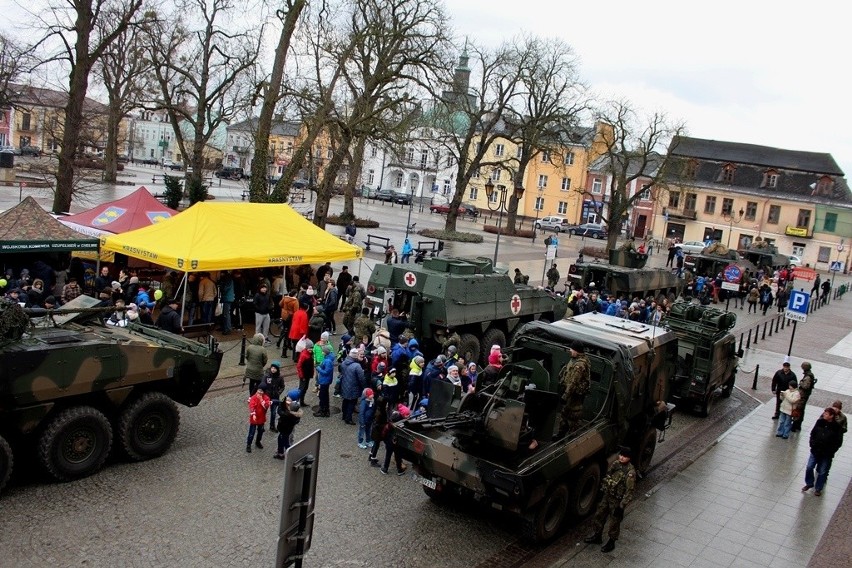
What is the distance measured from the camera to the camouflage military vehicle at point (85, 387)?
9250 millimetres

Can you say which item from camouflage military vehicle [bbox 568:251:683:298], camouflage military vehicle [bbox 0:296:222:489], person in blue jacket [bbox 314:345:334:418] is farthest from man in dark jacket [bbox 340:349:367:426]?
camouflage military vehicle [bbox 568:251:683:298]

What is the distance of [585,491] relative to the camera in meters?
10.5

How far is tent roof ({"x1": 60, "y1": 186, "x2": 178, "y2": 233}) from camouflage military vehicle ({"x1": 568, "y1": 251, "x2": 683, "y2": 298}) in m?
14.5

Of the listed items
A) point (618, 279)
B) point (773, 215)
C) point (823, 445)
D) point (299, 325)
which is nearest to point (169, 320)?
point (299, 325)

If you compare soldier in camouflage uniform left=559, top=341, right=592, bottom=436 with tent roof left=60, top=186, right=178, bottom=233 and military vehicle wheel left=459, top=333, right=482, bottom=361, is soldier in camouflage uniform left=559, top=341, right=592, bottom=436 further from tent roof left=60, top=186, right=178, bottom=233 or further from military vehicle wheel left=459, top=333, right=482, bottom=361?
tent roof left=60, top=186, right=178, bottom=233

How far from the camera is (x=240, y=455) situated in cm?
1116

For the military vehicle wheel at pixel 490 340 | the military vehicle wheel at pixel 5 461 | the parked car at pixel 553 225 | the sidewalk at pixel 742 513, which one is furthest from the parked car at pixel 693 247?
the military vehicle wheel at pixel 5 461

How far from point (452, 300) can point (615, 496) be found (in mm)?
8105

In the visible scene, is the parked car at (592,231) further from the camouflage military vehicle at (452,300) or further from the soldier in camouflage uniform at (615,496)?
the soldier in camouflage uniform at (615,496)

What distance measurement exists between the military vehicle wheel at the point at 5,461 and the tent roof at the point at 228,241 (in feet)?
24.7

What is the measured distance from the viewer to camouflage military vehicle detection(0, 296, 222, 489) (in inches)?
364

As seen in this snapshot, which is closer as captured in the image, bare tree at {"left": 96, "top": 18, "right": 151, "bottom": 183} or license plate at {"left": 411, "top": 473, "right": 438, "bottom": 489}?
license plate at {"left": 411, "top": 473, "right": 438, "bottom": 489}

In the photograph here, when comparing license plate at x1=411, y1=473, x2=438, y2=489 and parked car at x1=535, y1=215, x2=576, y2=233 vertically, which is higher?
parked car at x1=535, y1=215, x2=576, y2=233

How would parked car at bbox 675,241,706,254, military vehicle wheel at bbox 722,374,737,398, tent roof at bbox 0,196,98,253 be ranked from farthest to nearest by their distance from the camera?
parked car at bbox 675,241,706,254 < military vehicle wheel at bbox 722,374,737,398 < tent roof at bbox 0,196,98,253
